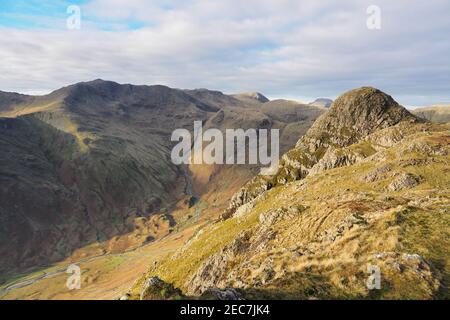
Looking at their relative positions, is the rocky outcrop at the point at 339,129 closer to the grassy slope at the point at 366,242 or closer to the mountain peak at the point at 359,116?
the mountain peak at the point at 359,116

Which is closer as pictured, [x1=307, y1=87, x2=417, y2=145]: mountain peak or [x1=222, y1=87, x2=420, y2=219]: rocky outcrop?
[x1=307, y1=87, x2=417, y2=145]: mountain peak

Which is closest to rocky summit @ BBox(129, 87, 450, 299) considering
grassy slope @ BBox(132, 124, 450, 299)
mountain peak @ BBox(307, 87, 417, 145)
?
grassy slope @ BBox(132, 124, 450, 299)

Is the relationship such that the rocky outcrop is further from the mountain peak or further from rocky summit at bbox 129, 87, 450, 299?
rocky summit at bbox 129, 87, 450, 299

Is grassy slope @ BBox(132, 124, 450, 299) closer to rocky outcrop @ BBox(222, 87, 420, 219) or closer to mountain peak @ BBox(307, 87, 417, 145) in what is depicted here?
mountain peak @ BBox(307, 87, 417, 145)

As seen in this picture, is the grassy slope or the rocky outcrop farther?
the rocky outcrop

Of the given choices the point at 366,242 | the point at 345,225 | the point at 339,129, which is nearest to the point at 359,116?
the point at 339,129

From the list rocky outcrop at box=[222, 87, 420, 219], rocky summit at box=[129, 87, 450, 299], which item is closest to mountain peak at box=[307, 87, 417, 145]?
rocky outcrop at box=[222, 87, 420, 219]

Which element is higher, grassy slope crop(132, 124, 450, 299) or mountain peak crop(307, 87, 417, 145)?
mountain peak crop(307, 87, 417, 145)

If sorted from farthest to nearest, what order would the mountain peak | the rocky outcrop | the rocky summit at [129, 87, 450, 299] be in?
the rocky outcrop, the mountain peak, the rocky summit at [129, 87, 450, 299]

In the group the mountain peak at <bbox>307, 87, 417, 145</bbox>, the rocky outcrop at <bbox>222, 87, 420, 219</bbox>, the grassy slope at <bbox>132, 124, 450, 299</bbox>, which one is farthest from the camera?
the rocky outcrop at <bbox>222, 87, 420, 219</bbox>

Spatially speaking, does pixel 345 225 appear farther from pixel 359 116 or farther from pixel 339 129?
pixel 359 116

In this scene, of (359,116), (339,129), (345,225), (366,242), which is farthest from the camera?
(339,129)
